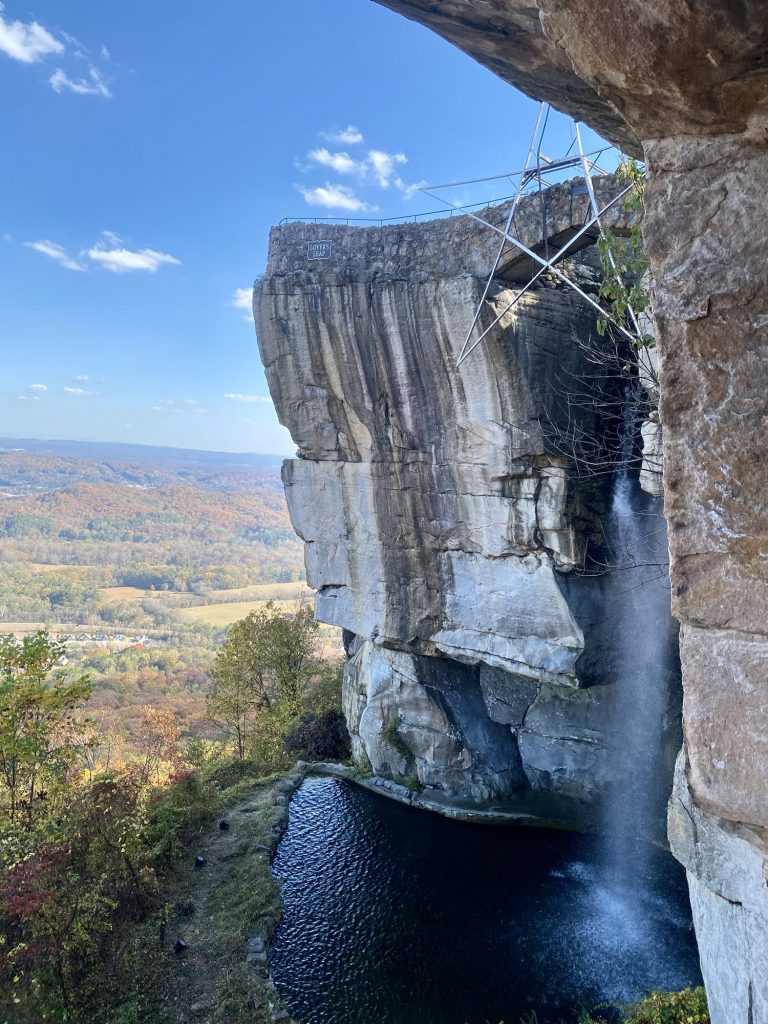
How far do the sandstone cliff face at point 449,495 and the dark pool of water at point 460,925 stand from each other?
2.31m

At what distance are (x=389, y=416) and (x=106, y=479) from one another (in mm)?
194009

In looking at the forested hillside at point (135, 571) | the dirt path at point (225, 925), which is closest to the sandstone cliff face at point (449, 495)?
the dirt path at point (225, 925)

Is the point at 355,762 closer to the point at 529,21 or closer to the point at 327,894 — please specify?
the point at 327,894

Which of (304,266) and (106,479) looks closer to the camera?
(304,266)

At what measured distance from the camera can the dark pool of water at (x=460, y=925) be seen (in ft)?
32.6

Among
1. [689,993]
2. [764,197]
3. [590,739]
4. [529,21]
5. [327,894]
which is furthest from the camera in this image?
[590,739]

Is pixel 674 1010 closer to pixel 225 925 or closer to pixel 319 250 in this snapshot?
pixel 225 925

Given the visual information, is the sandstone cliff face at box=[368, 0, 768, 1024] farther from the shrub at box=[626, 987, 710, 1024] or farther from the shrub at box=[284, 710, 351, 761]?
the shrub at box=[284, 710, 351, 761]

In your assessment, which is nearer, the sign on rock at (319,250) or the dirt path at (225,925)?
the dirt path at (225,925)

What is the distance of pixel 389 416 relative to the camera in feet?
49.1

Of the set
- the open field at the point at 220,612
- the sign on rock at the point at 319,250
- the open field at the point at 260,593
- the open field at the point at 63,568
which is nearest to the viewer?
the sign on rock at the point at 319,250

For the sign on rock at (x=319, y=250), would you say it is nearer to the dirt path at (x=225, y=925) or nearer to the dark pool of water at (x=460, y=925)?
the dirt path at (x=225, y=925)

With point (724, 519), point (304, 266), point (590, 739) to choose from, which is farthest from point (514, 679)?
point (724, 519)

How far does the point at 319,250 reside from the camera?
1484 cm
